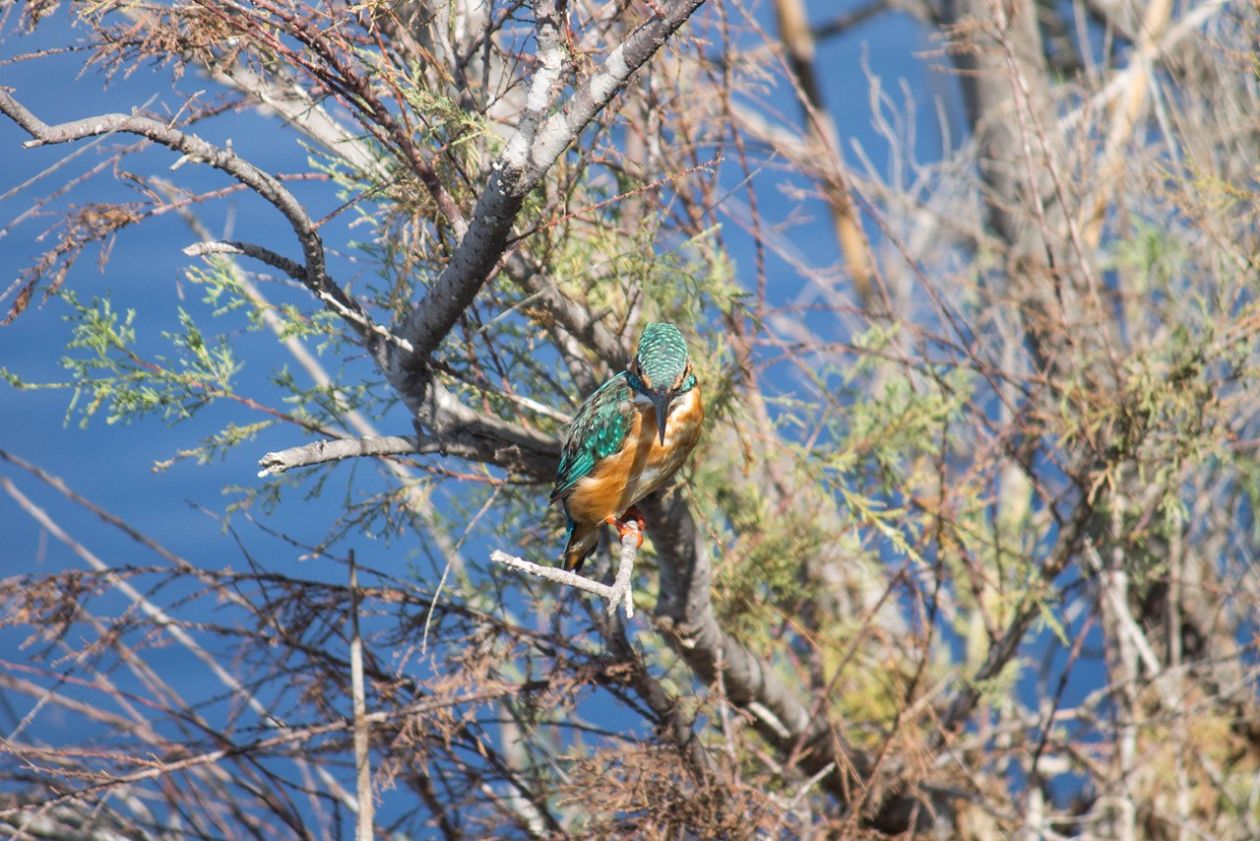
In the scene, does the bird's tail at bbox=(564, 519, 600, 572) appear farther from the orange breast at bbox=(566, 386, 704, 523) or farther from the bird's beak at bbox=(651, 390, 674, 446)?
the bird's beak at bbox=(651, 390, 674, 446)

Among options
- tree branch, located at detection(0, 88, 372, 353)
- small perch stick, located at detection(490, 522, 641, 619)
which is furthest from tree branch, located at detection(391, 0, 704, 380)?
small perch stick, located at detection(490, 522, 641, 619)

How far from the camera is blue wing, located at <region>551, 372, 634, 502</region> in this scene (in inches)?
93.7

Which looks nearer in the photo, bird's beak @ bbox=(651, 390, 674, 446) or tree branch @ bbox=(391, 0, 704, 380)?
tree branch @ bbox=(391, 0, 704, 380)

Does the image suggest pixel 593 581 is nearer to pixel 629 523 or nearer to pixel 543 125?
pixel 629 523

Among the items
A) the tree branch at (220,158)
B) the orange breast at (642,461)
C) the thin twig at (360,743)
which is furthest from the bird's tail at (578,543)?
the tree branch at (220,158)

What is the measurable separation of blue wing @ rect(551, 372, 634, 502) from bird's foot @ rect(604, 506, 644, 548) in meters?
0.15

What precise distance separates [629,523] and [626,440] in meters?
0.20

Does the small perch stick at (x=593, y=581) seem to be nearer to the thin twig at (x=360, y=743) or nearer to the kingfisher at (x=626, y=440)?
the kingfisher at (x=626, y=440)

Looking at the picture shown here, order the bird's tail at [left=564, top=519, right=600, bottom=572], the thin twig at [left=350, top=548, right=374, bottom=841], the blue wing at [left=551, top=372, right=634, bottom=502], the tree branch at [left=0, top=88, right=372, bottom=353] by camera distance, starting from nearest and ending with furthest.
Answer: the tree branch at [left=0, top=88, right=372, bottom=353] → the thin twig at [left=350, top=548, right=374, bottom=841] → the blue wing at [left=551, top=372, right=634, bottom=502] → the bird's tail at [left=564, top=519, right=600, bottom=572]

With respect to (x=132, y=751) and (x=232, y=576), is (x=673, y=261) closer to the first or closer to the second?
(x=232, y=576)

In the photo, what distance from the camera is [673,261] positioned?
2486mm

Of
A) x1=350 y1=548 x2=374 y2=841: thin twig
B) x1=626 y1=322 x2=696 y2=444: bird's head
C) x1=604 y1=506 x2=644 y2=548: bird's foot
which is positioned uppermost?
x1=626 y1=322 x2=696 y2=444: bird's head

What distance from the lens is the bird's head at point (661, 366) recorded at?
2273 millimetres

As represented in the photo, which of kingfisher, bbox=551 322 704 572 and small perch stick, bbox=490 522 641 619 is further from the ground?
kingfisher, bbox=551 322 704 572
